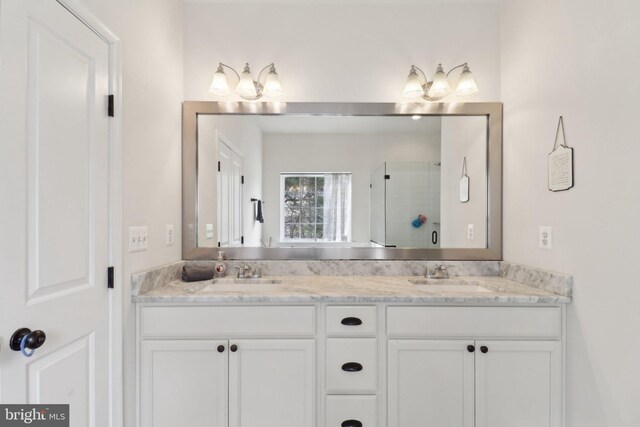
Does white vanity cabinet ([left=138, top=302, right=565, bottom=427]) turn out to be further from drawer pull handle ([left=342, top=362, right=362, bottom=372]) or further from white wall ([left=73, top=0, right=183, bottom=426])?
white wall ([left=73, top=0, right=183, bottom=426])

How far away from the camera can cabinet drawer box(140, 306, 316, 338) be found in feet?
4.93

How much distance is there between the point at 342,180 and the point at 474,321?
1.15 metres

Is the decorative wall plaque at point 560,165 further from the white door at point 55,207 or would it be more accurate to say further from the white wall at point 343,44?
the white door at point 55,207

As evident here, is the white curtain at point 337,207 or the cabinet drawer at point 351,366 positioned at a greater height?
the white curtain at point 337,207

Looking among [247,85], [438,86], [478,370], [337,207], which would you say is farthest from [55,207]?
[438,86]

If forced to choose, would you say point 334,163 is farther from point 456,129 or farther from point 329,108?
point 456,129

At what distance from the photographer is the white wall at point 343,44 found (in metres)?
2.01

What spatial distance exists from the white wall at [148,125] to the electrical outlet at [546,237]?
2.07m

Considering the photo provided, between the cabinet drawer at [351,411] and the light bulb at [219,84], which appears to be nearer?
the cabinet drawer at [351,411]

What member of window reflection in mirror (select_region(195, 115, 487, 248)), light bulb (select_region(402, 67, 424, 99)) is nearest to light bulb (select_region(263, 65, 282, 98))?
window reflection in mirror (select_region(195, 115, 487, 248))

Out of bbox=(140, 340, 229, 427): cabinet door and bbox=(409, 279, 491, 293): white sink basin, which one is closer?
bbox=(140, 340, 229, 427): cabinet door

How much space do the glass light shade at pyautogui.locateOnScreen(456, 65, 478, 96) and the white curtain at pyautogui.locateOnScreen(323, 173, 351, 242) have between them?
2.92 ft

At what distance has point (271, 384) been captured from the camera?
4.91ft

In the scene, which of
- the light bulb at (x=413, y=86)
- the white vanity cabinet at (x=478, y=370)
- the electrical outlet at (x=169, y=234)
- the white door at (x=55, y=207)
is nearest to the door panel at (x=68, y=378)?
the white door at (x=55, y=207)
